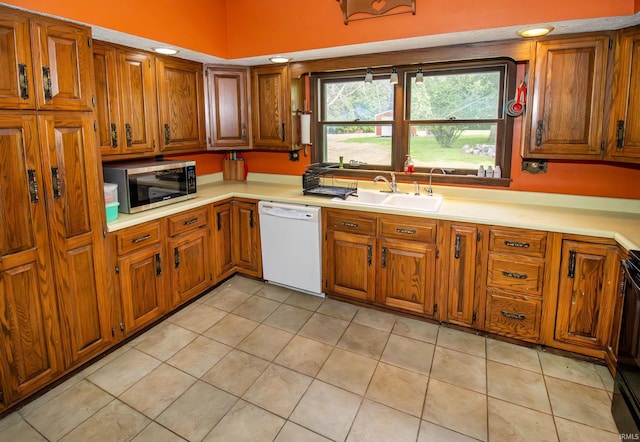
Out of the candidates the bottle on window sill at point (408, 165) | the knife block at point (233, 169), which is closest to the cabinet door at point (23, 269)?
the knife block at point (233, 169)

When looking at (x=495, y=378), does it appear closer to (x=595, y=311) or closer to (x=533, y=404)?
(x=533, y=404)

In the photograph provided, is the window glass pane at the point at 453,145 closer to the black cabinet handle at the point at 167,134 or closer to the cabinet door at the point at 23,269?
the black cabinet handle at the point at 167,134

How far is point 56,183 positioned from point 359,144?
8.40 feet

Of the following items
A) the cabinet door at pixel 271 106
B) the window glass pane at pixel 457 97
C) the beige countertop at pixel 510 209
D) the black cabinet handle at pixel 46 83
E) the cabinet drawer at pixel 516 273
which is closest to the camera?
the black cabinet handle at pixel 46 83

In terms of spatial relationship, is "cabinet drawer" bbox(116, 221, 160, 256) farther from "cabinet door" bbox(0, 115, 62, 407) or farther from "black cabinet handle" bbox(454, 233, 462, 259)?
"black cabinet handle" bbox(454, 233, 462, 259)

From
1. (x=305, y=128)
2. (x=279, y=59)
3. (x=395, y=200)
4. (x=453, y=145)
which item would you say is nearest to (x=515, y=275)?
(x=395, y=200)

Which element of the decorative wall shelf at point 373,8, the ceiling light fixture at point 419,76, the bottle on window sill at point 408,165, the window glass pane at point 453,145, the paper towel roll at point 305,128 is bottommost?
the bottle on window sill at point 408,165

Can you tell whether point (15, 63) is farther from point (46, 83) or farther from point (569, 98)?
point (569, 98)

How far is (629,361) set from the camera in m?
1.88

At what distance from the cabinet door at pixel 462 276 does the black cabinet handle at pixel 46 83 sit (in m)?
2.64

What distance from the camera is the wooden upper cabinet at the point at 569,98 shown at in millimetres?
2467

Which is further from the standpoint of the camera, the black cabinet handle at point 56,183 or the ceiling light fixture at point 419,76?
the ceiling light fixture at point 419,76

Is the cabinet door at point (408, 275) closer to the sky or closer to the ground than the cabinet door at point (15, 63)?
closer to the ground

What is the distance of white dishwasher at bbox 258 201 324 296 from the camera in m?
3.31
